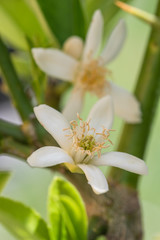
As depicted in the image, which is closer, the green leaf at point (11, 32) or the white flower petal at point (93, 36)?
the white flower petal at point (93, 36)

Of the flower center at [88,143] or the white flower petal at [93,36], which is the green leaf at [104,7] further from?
the flower center at [88,143]

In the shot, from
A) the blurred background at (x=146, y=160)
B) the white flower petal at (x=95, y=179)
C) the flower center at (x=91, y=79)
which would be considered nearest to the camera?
the white flower petal at (x=95, y=179)

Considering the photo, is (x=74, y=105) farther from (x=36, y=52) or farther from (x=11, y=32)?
(x=11, y=32)

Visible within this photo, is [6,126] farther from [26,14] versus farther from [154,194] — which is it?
[154,194]

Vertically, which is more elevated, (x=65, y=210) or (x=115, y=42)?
(x=115, y=42)

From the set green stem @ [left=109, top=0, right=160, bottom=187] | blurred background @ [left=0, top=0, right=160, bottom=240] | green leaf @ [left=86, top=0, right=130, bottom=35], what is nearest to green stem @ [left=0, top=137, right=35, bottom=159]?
green stem @ [left=109, top=0, right=160, bottom=187]

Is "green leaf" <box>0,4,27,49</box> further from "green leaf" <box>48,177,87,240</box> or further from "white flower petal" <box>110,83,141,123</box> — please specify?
"green leaf" <box>48,177,87,240</box>

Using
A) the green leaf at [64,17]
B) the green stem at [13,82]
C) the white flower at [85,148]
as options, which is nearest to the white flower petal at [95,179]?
the white flower at [85,148]

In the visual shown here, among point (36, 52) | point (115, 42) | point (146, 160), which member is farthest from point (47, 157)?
point (146, 160)
